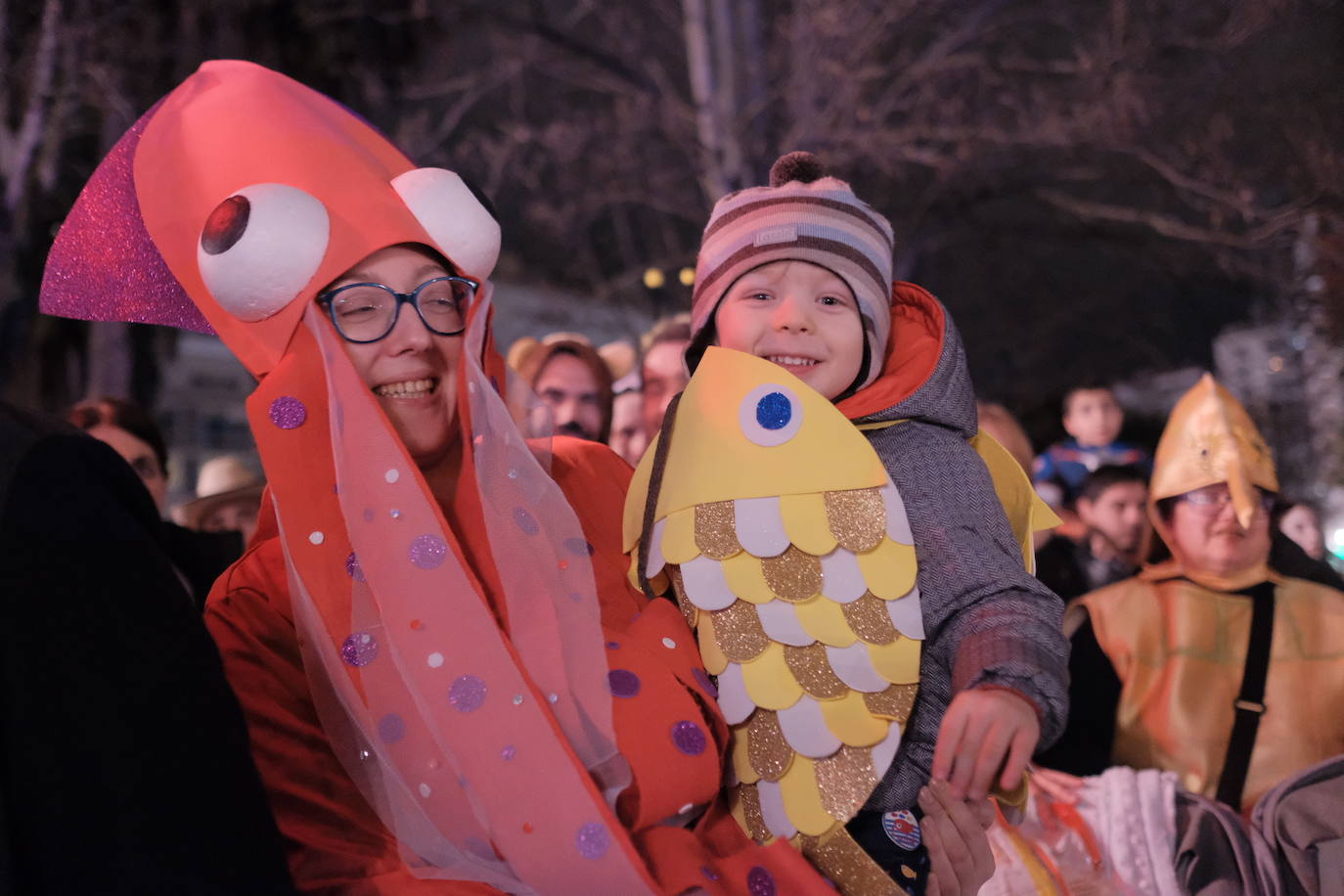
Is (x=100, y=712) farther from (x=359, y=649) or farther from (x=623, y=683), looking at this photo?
(x=623, y=683)

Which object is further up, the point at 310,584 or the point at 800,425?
the point at 800,425

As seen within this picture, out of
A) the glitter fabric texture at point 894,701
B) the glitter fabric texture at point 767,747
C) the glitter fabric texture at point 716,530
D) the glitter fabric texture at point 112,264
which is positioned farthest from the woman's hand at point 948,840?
the glitter fabric texture at point 112,264

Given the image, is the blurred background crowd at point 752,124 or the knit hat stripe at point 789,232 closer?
the knit hat stripe at point 789,232

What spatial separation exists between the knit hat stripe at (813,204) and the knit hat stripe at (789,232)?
0.02 meters

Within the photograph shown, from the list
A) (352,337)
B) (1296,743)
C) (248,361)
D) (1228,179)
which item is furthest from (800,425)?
(1228,179)

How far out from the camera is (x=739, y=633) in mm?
2070

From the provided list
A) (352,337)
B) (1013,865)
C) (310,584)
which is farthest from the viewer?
(1013,865)

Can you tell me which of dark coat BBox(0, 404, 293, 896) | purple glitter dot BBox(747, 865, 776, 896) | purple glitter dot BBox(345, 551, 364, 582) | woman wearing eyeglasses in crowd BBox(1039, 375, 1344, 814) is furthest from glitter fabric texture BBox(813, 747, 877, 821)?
woman wearing eyeglasses in crowd BBox(1039, 375, 1344, 814)

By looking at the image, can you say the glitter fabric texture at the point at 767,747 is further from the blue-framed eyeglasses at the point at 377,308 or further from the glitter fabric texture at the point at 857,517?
the blue-framed eyeglasses at the point at 377,308

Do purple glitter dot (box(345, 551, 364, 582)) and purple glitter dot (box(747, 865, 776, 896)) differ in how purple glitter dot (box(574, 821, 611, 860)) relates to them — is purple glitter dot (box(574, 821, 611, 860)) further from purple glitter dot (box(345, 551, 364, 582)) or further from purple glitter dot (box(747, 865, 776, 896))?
purple glitter dot (box(345, 551, 364, 582))

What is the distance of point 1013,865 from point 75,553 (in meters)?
2.09

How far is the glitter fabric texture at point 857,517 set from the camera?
2064 mm

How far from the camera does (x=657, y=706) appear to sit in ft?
6.27

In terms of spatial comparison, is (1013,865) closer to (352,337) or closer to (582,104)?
(352,337)
